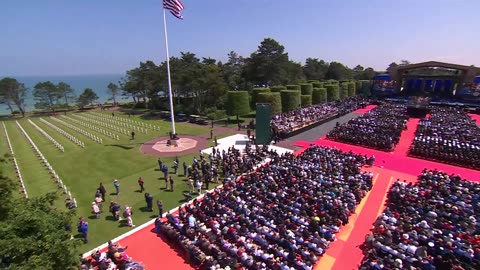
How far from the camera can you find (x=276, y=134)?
34719mm

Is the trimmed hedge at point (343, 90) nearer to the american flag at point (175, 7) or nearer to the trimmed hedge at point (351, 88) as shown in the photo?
the trimmed hedge at point (351, 88)

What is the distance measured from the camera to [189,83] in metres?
52.9

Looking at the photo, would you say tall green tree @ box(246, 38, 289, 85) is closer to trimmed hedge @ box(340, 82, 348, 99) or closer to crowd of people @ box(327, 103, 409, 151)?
trimmed hedge @ box(340, 82, 348, 99)

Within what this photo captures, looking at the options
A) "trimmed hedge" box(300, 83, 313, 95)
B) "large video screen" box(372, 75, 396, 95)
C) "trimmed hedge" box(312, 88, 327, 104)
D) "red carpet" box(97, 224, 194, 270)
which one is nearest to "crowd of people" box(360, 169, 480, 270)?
"red carpet" box(97, 224, 194, 270)

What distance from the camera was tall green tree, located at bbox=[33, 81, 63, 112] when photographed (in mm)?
70000

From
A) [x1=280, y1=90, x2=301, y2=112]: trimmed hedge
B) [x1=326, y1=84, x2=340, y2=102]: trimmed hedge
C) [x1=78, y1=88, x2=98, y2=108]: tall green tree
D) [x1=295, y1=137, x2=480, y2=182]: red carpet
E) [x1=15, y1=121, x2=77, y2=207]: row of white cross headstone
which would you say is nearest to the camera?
[x1=15, y1=121, x2=77, y2=207]: row of white cross headstone

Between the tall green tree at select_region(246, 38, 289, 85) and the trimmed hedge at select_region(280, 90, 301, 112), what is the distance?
65.8 ft

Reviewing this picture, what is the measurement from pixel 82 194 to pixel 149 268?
11.4 meters

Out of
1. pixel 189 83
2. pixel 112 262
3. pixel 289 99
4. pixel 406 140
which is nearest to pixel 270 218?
pixel 112 262

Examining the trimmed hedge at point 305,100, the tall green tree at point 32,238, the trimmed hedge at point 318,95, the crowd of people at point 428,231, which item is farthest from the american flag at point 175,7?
the trimmed hedge at point 318,95

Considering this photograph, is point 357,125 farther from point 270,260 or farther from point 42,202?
point 42,202

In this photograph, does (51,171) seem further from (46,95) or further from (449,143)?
(46,95)

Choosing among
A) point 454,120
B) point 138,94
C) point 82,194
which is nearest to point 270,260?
point 82,194

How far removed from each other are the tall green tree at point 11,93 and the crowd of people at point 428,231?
79.8 m
